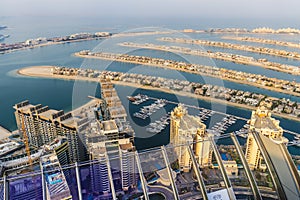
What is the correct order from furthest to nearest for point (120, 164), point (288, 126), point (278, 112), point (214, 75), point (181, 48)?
1. point (181, 48)
2. point (214, 75)
3. point (278, 112)
4. point (288, 126)
5. point (120, 164)

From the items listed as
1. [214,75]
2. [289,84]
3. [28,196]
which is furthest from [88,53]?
[28,196]

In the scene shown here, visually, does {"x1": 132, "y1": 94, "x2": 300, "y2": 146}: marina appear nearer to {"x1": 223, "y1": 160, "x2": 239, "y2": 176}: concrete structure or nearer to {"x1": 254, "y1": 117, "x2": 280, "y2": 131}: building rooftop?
{"x1": 254, "y1": 117, "x2": 280, "y2": 131}: building rooftop

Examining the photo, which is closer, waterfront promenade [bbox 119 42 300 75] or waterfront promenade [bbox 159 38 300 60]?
waterfront promenade [bbox 119 42 300 75]

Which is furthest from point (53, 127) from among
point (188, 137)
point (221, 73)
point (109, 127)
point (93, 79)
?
point (221, 73)

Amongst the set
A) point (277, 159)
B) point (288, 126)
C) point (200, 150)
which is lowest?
point (288, 126)

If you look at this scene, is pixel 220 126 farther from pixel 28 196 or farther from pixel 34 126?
pixel 28 196

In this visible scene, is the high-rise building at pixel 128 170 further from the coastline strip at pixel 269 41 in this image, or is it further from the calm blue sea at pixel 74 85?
the coastline strip at pixel 269 41

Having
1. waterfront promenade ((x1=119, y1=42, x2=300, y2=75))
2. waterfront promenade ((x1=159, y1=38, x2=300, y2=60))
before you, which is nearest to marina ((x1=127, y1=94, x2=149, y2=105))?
waterfront promenade ((x1=119, y1=42, x2=300, y2=75))
